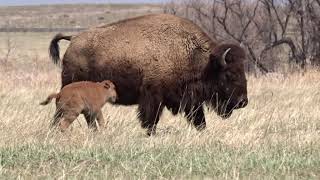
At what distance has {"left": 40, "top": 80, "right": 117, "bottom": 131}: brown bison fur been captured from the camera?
8273 millimetres

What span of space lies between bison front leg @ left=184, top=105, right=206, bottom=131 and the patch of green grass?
8.32 feet

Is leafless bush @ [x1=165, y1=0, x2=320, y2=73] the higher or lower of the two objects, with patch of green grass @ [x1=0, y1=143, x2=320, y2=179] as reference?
lower

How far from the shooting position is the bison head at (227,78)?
9.25 meters

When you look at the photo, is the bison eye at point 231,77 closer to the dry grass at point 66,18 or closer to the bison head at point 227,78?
the bison head at point 227,78

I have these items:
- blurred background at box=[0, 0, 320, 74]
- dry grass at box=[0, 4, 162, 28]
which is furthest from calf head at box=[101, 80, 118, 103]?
dry grass at box=[0, 4, 162, 28]

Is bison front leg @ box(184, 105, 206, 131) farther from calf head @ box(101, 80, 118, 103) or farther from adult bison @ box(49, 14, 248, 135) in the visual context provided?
calf head @ box(101, 80, 118, 103)

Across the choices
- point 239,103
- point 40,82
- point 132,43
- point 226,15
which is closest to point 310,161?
point 239,103

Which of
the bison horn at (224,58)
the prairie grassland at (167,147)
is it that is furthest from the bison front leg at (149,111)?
the bison horn at (224,58)

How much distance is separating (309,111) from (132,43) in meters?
3.07

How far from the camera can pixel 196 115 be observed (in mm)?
9375

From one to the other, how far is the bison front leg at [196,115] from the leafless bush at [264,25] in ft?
33.3

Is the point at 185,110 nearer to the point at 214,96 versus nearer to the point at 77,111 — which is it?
the point at 214,96

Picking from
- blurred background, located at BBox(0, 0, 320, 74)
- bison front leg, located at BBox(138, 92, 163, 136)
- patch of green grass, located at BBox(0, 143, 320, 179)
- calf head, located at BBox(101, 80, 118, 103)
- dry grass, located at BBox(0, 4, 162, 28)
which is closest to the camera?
patch of green grass, located at BBox(0, 143, 320, 179)

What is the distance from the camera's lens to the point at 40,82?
15469 millimetres
